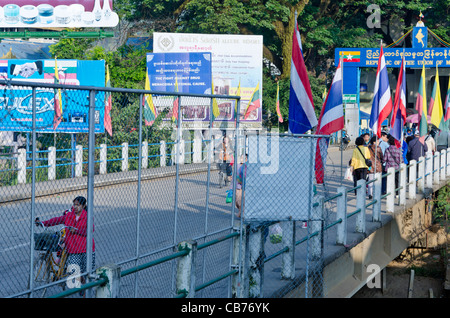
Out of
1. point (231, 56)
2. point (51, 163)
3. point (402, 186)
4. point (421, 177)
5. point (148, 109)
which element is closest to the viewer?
point (51, 163)

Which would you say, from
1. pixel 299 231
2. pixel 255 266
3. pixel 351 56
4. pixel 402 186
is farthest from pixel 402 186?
pixel 351 56

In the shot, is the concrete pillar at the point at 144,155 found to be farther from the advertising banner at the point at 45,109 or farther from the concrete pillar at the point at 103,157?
the advertising banner at the point at 45,109

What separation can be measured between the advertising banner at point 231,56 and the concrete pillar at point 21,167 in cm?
2918

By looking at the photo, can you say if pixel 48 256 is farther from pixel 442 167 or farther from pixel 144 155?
pixel 442 167

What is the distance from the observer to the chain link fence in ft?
21.7

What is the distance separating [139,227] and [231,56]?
2934 centimetres

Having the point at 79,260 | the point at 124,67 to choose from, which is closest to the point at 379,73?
the point at 79,260

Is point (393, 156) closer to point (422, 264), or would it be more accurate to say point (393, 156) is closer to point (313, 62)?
point (422, 264)

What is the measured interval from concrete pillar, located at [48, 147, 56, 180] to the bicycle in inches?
21.1

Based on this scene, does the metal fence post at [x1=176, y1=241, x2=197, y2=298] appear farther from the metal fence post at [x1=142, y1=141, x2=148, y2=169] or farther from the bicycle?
the metal fence post at [x1=142, y1=141, x2=148, y2=169]

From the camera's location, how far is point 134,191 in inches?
304

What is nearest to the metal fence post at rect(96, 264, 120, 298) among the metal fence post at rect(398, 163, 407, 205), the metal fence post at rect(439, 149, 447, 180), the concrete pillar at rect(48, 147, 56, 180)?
the concrete pillar at rect(48, 147, 56, 180)

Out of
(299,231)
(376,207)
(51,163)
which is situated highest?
(51,163)

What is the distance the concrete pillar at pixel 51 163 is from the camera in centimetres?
673
